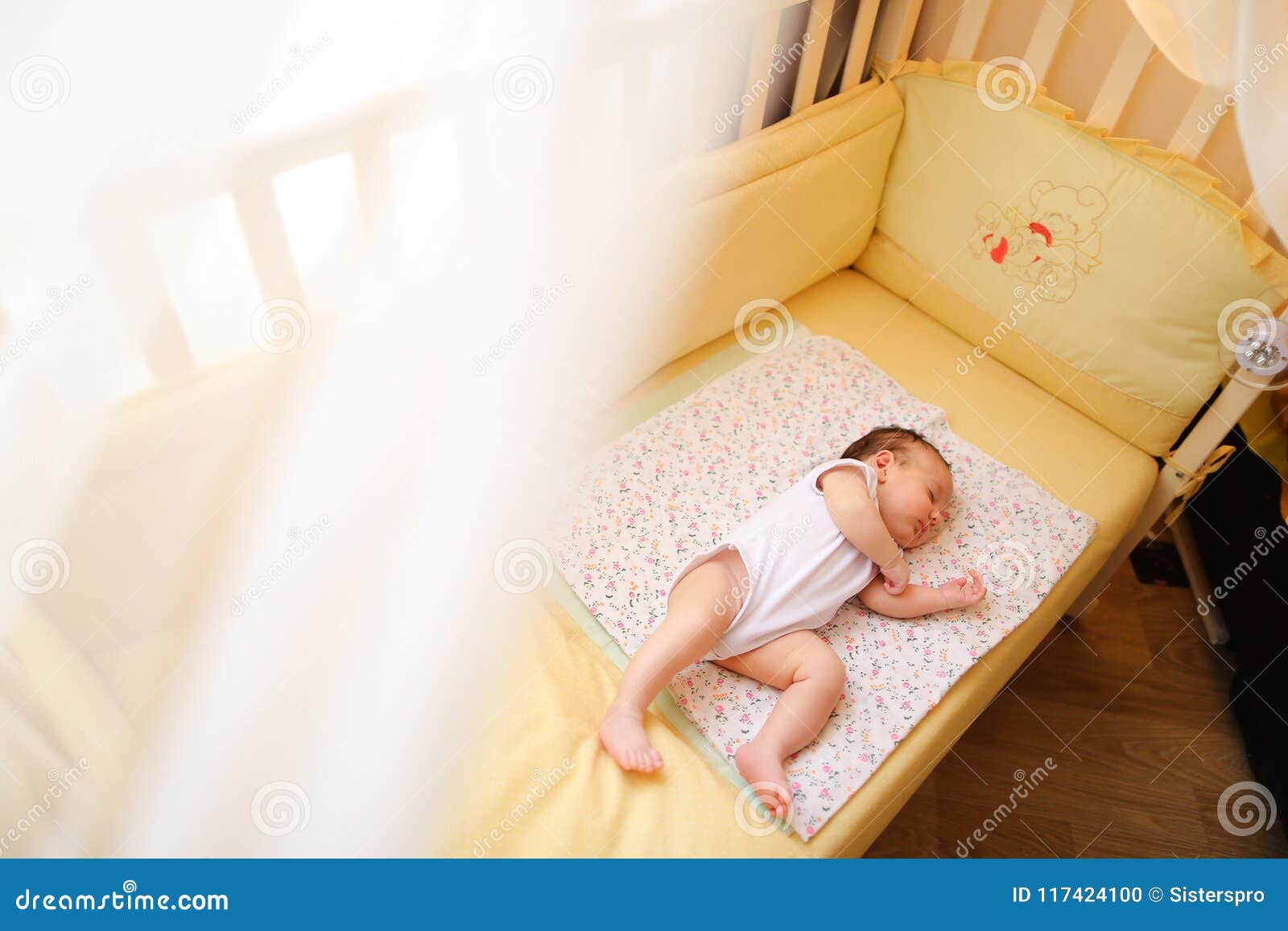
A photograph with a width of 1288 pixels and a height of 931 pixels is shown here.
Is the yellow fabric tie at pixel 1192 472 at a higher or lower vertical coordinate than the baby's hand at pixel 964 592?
lower

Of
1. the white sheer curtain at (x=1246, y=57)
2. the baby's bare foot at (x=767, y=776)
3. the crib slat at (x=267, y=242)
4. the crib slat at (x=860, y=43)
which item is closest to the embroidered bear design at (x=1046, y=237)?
the white sheer curtain at (x=1246, y=57)

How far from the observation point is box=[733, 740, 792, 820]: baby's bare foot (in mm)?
1072

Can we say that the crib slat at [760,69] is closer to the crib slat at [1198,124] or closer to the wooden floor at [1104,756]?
the crib slat at [1198,124]

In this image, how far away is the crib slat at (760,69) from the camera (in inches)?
54.7

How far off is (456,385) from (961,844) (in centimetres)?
117

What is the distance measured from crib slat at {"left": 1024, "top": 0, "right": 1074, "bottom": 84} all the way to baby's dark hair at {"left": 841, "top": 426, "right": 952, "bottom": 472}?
2.32 feet

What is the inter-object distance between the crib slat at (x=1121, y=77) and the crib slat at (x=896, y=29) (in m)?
0.37

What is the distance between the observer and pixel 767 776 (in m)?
1.09

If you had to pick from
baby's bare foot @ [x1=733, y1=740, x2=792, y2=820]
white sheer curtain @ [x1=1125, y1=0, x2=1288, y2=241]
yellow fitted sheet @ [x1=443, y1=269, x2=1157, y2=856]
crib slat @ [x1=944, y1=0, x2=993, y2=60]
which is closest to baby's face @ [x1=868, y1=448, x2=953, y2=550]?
yellow fitted sheet @ [x1=443, y1=269, x2=1157, y2=856]

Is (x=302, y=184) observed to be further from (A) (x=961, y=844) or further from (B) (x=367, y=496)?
(A) (x=961, y=844)

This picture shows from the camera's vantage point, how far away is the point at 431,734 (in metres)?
1.11

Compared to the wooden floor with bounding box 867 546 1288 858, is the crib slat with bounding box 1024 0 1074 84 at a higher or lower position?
higher

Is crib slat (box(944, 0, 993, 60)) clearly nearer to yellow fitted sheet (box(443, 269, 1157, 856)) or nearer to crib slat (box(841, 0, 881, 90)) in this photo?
crib slat (box(841, 0, 881, 90))
